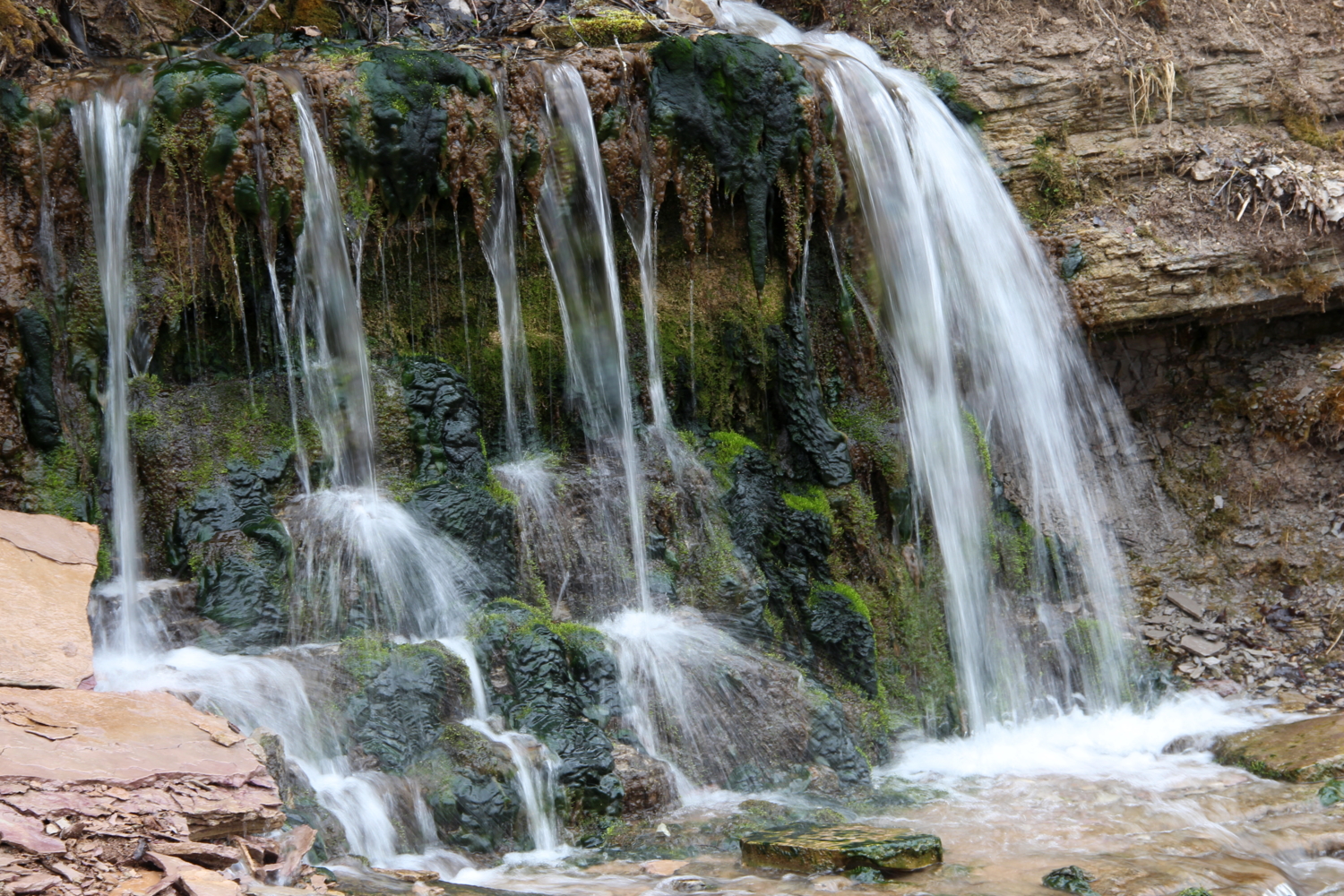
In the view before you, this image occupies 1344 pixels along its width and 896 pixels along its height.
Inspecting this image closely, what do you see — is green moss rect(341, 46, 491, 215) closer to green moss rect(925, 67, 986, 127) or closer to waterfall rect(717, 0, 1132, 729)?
waterfall rect(717, 0, 1132, 729)

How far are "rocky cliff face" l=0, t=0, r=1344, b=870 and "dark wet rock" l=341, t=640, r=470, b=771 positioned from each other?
0.02 m

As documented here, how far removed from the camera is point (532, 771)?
16.7 ft

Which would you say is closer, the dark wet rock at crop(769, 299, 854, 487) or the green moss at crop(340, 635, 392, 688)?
the green moss at crop(340, 635, 392, 688)

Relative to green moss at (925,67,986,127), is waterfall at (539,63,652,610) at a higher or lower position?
lower

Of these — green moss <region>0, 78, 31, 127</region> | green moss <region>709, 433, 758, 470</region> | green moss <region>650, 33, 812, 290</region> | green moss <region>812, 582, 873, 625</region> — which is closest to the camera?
green moss <region>0, 78, 31, 127</region>

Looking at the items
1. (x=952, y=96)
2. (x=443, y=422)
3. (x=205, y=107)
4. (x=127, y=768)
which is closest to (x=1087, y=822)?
(x=443, y=422)

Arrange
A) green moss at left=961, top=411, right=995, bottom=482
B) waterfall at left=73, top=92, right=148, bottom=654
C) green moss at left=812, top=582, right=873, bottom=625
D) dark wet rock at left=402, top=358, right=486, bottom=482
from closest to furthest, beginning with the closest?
waterfall at left=73, top=92, right=148, bottom=654 < dark wet rock at left=402, top=358, right=486, bottom=482 < green moss at left=812, top=582, right=873, bottom=625 < green moss at left=961, top=411, right=995, bottom=482

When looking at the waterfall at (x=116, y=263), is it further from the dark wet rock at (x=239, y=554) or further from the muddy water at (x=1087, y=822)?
the muddy water at (x=1087, y=822)

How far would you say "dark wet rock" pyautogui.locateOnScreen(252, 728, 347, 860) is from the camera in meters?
4.45

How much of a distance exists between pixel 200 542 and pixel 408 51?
113 inches

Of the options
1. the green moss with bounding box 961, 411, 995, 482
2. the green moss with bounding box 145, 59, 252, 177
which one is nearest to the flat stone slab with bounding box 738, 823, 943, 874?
the green moss with bounding box 961, 411, 995, 482

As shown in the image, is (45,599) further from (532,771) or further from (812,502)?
(812,502)

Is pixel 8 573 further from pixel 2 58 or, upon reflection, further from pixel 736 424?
pixel 736 424

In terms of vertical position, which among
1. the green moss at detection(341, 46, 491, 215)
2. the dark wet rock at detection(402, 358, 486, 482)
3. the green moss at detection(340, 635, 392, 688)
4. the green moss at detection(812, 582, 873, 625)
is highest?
the green moss at detection(341, 46, 491, 215)
